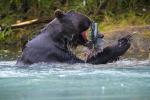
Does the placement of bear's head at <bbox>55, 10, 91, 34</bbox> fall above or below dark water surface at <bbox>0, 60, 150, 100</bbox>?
above

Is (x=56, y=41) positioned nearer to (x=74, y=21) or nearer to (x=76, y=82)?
(x=74, y=21)

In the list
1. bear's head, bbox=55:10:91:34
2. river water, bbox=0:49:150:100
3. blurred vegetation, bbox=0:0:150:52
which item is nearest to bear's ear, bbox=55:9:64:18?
bear's head, bbox=55:10:91:34

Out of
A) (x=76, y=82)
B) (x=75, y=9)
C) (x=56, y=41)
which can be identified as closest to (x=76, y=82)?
(x=76, y=82)

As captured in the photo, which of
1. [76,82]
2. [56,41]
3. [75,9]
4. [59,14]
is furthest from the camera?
[75,9]

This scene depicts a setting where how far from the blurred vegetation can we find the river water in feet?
12.4

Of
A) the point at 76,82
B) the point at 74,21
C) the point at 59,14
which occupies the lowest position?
the point at 76,82

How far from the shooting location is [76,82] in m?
6.33

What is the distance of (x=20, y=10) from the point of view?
1305cm

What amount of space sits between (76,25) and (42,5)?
13.2 ft

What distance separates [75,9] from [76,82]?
6.09m

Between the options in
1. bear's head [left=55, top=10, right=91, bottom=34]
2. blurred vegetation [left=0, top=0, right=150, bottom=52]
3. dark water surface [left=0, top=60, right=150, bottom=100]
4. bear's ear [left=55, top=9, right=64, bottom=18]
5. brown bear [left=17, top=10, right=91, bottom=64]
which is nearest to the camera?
dark water surface [left=0, top=60, right=150, bottom=100]

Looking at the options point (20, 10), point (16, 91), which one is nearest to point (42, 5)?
point (20, 10)

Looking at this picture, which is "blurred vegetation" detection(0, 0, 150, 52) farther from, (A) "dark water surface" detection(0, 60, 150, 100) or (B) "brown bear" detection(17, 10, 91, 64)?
(A) "dark water surface" detection(0, 60, 150, 100)

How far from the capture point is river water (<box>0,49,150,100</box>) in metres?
5.48
